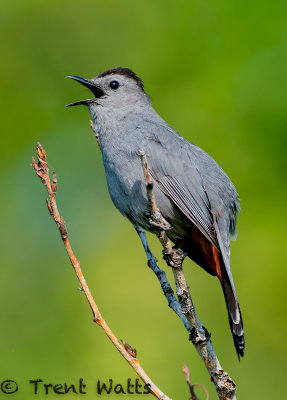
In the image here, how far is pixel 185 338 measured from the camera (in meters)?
5.20

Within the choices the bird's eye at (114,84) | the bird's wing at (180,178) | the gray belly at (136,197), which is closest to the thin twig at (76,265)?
the gray belly at (136,197)

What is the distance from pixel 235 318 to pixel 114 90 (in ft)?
6.67

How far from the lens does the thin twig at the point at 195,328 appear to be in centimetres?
291

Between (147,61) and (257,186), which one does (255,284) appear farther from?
(147,61)

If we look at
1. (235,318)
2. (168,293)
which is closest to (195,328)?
(168,293)

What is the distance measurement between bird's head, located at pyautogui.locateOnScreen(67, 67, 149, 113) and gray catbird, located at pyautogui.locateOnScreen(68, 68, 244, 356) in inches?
6.6

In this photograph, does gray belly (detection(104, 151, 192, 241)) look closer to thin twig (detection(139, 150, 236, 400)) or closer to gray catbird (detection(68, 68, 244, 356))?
gray catbird (detection(68, 68, 244, 356))

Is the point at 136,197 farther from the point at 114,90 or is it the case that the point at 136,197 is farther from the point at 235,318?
the point at 114,90

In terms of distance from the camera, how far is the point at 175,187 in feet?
13.5

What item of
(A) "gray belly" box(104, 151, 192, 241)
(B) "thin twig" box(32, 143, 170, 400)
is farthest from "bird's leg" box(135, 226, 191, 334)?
(B) "thin twig" box(32, 143, 170, 400)

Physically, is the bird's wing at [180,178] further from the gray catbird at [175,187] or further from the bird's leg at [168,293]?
the bird's leg at [168,293]

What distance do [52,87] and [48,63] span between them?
1.46 feet

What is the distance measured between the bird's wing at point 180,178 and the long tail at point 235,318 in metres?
0.36

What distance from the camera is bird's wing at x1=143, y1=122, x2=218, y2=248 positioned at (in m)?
4.01
